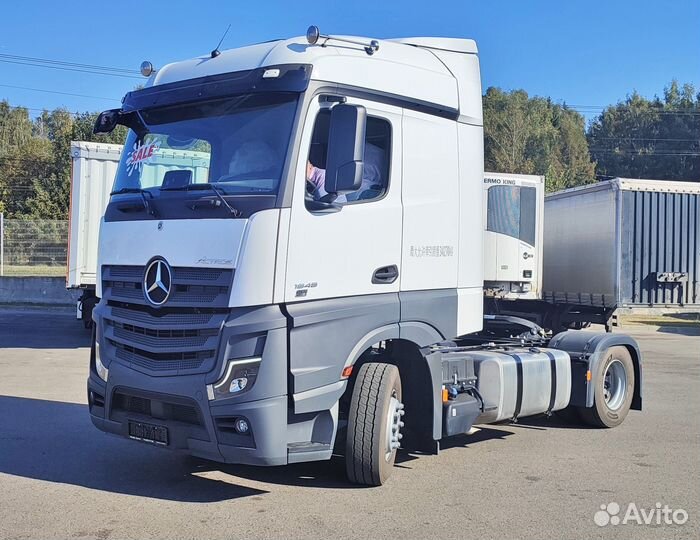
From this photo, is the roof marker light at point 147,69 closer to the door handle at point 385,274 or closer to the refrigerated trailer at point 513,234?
the door handle at point 385,274

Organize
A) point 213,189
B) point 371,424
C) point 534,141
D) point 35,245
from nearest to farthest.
Result: point 213,189 < point 371,424 < point 35,245 < point 534,141

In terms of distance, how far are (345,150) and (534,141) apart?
164ft

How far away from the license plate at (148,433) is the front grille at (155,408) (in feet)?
0.25

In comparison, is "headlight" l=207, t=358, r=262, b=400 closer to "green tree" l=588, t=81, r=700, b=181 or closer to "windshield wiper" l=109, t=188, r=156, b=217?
"windshield wiper" l=109, t=188, r=156, b=217

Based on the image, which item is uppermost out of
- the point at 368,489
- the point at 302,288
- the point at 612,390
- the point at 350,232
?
the point at 350,232

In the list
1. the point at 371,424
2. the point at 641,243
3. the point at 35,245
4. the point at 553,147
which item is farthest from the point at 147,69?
the point at 553,147

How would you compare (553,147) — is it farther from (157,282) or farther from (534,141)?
(157,282)

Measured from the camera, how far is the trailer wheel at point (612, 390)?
27.5 feet

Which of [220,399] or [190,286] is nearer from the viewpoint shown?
[220,399]

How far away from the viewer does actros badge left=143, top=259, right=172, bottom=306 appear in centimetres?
524

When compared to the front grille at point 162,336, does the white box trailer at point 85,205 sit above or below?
above

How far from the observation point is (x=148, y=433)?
17.4 feet

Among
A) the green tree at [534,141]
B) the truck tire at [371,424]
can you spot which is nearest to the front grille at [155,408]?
the truck tire at [371,424]

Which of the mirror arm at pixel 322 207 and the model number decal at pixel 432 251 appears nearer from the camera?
the mirror arm at pixel 322 207
